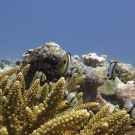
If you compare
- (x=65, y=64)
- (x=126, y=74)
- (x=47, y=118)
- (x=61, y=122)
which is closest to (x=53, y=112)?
(x=47, y=118)

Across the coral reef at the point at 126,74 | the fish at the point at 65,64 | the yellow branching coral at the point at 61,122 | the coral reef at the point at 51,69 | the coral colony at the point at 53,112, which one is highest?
the coral reef at the point at 126,74

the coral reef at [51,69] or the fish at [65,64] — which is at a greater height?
the coral reef at [51,69]

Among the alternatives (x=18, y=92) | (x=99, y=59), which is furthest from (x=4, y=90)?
(x=99, y=59)

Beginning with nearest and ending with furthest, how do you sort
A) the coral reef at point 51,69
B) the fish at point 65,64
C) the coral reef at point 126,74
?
the fish at point 65,64
the coral reef at point 51,69
the coral reef at point 126,74

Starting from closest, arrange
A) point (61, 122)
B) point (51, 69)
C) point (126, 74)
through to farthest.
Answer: point (61, 122), point (51, 69), point (126, 74)

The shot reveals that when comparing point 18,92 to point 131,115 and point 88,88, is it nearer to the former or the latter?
point 131,115

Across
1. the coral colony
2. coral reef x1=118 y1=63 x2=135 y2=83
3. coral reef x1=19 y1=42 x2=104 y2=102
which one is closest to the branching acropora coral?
Answer: the coral colony

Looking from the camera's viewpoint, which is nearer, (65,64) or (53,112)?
(53,112)

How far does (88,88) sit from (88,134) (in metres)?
3.98

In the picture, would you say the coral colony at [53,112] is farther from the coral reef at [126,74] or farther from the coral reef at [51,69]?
the coral reef at [126,74]

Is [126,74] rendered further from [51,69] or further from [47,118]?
[47,118]

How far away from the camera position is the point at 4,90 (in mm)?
3189

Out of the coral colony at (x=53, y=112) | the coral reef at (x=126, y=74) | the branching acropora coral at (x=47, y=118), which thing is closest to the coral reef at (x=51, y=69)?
the coral colony at (x=53, y=112)

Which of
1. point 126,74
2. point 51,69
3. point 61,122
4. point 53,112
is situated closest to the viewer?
point 61,122
